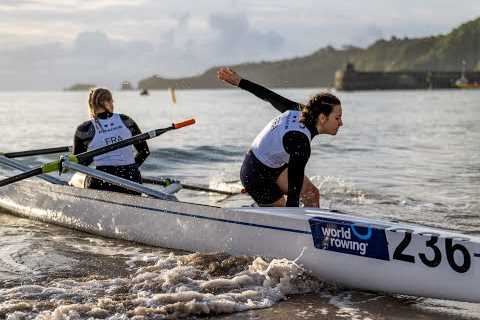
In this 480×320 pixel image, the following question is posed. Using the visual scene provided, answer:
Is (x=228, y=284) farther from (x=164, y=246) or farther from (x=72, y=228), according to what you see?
(x=72, y=228)

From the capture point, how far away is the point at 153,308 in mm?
5676

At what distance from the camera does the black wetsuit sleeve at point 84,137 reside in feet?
27.6

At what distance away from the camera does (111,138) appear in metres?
8.41

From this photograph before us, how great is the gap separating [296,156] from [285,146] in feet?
0.78

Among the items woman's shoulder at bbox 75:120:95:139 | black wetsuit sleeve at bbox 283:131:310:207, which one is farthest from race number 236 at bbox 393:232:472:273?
woman's shoulder at bbox 75:120:95:139

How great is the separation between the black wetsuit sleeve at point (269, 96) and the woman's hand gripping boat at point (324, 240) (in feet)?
3.81

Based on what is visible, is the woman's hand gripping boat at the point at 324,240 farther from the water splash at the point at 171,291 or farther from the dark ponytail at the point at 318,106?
the dark ponytail at the point at 318,106

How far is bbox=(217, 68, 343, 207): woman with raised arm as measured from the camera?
6.31m

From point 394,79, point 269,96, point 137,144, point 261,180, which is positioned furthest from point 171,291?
point 394,79

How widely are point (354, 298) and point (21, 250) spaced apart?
4.11 meters

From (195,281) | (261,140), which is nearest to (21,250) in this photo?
(195,281)

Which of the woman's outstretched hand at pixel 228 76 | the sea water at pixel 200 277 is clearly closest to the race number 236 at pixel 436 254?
the sea water at pixel 200 277

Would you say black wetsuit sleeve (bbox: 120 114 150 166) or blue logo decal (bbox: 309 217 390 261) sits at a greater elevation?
black wetsuit sleeve (bbox: 120 114 150 166)

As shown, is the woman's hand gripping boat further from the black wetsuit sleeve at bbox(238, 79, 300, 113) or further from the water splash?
the black wetsuit sleeve at bbox(238, 79, 300, 113)
